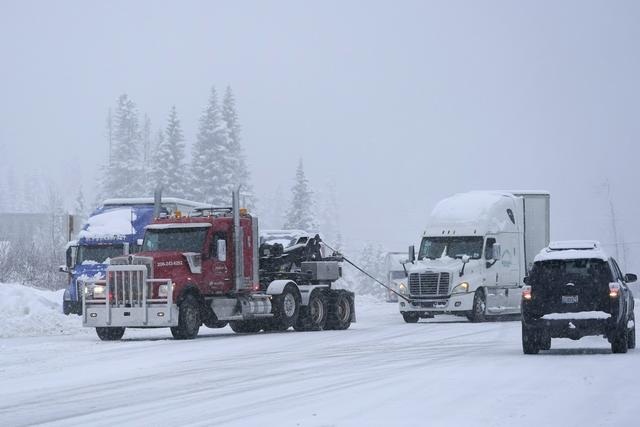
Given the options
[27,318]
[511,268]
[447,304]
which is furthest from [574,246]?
[511,268]

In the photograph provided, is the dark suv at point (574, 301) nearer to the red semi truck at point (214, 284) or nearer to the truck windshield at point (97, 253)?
the red semi truck at point (214, 284)

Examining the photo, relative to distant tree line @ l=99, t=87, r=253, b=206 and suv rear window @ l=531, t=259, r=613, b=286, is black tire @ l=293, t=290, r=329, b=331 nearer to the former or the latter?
suv rear window @ l=531, t=259, r=613, b=286

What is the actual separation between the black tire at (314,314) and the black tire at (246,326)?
3.29 feet

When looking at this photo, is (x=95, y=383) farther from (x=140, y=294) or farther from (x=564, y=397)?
(x=140, y=294)

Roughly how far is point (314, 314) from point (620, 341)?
42.2 ft

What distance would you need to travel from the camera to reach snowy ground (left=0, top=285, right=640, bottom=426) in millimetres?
14016

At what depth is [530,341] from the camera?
22625mm

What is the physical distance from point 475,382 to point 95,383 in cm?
539

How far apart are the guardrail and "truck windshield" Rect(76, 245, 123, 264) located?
12.6 metres

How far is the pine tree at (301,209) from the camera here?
92.6m

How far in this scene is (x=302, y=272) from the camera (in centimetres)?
3447

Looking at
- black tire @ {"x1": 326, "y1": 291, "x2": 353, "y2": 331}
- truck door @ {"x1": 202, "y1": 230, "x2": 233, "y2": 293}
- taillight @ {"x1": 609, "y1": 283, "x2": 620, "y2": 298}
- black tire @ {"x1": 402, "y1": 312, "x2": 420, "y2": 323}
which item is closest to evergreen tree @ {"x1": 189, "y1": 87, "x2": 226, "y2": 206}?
black tire @ {"x1": 402, "y1": 312, "x2": 420, "y2": 323}

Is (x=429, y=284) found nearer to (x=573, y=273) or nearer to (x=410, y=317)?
(x=410, y=317)

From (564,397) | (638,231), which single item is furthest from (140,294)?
(638,231)
